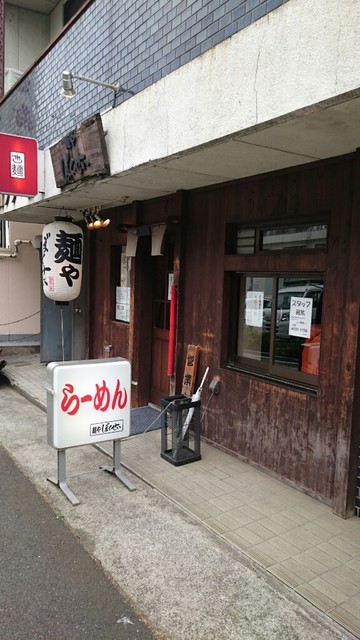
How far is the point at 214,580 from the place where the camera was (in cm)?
343

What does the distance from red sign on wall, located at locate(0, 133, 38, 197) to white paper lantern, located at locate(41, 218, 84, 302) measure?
74 cm

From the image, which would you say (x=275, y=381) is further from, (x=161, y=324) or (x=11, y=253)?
(x=11, y=253)

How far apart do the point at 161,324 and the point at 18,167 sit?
337cm

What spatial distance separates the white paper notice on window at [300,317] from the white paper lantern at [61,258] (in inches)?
167

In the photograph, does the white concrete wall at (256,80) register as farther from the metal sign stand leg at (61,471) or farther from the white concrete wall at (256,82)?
the metal sign stand leg at (61,471)

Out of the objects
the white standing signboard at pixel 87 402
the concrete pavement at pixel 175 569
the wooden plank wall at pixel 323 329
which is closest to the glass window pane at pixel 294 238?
the wooden plank wall at pixel 323 329

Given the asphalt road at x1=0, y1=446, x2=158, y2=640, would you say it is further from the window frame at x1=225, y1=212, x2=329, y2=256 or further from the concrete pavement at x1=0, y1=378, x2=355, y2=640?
the window frame at x1=225, y1=212, x2=329, y2=256

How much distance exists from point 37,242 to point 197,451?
7.44 meters

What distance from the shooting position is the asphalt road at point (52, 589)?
2.93 metres

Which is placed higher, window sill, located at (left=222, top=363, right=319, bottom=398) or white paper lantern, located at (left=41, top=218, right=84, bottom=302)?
white paper lantern, located at (left=41, top=218, right=84, bottom=302)

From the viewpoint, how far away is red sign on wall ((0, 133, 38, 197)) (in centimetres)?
726

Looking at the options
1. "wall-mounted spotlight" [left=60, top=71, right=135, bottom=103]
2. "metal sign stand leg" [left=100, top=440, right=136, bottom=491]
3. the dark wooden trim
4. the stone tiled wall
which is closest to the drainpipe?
the stone tiled wall

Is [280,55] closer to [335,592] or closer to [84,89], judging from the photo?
[335,592]

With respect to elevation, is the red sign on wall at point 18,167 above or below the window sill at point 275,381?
above
